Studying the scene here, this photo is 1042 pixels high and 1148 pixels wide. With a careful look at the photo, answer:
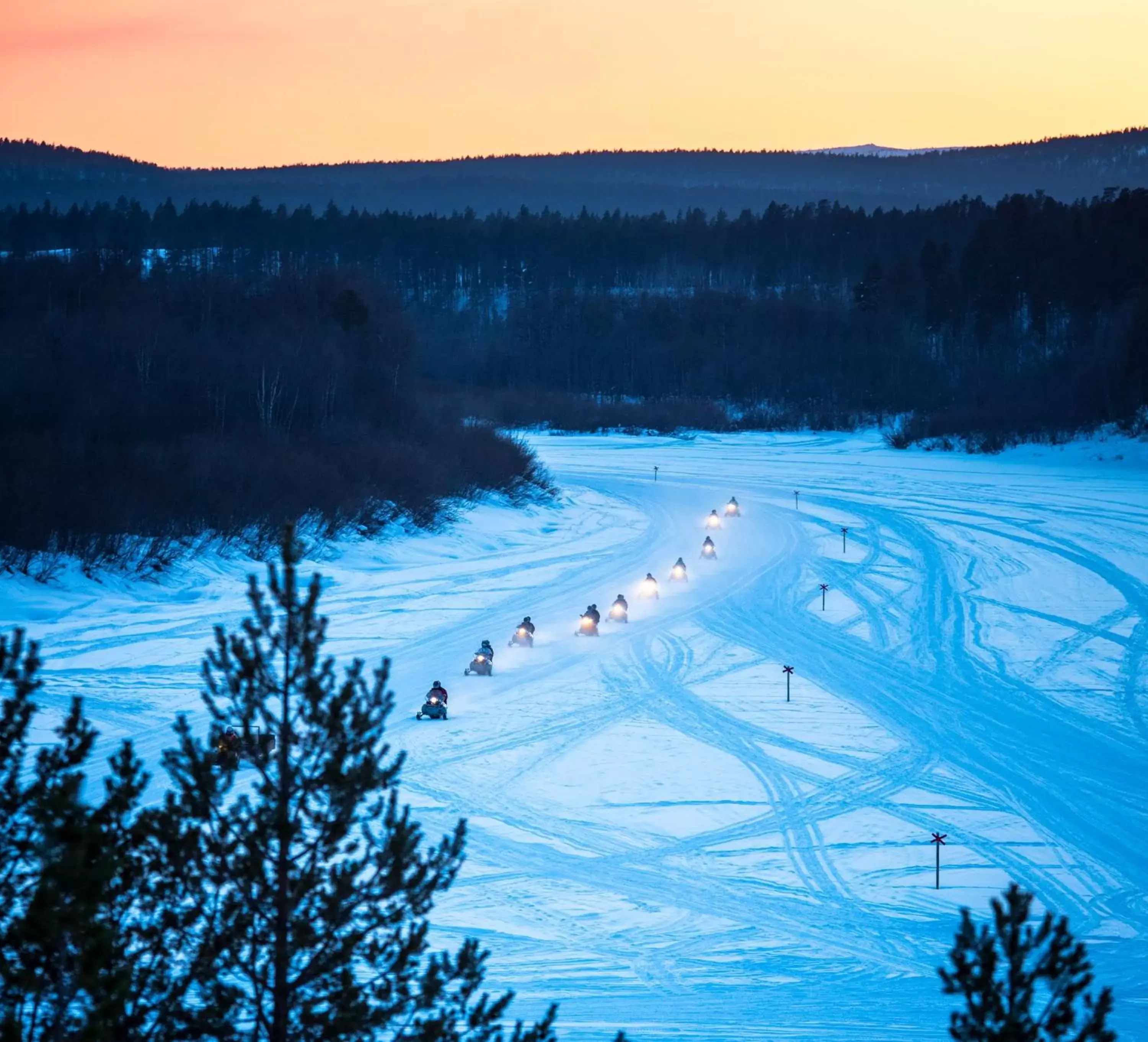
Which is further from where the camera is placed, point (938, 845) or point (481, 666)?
point (481, 666)

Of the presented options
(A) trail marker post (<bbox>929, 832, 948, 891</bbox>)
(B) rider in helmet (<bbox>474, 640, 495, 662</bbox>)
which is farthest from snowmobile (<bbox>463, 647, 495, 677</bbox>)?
(A) trail marker post (<bbox>929, 832, 948, 891</bbox>)

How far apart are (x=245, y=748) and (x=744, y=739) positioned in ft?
44.6

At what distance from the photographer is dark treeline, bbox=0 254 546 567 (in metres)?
31.4

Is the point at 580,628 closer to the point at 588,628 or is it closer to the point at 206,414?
the point at 588,628

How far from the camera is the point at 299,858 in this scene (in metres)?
6.07

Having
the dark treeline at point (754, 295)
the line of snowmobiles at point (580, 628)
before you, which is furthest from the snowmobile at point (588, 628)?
the dark treeline at point (754, 295)

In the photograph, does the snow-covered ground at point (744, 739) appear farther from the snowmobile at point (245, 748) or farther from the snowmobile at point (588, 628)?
the snowmobile at point (245, 748)

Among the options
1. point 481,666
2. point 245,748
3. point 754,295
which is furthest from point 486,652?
point 754,295

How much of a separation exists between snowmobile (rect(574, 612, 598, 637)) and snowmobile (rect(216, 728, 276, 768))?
19.8m

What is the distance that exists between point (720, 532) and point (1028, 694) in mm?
20161

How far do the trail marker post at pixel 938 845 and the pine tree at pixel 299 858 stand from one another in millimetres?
8360

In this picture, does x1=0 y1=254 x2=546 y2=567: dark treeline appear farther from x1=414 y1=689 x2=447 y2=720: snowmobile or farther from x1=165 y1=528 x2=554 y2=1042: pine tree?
x1=165 y1=528 x2=554 y2=1042: pine tree

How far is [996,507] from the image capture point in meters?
46.1

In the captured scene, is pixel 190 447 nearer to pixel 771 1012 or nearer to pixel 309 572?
pixel 309 572
